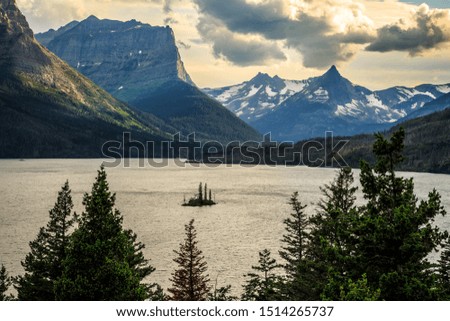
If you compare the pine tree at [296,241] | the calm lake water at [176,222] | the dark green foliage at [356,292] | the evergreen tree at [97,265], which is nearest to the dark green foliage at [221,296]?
the pine tree at [296,241]

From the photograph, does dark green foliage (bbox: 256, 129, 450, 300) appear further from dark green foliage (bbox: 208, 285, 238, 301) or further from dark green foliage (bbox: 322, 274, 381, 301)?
dark green foliage (bbox: 208, 285, 238, 301)

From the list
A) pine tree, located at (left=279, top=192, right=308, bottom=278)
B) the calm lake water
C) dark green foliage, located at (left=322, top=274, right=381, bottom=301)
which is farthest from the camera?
the calm lake water

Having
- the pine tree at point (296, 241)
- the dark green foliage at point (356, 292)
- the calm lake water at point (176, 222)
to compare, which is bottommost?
the calm lake water at point (176, 222)

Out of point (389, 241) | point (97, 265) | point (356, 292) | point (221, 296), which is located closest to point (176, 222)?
point (221, 296)

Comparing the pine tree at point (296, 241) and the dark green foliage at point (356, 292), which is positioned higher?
the dark green foliage at point (356, 292)

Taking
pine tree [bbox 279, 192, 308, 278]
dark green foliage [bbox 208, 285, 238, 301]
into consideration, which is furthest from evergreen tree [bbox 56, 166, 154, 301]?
pine tree [bbox 279, 192, 308, 278]

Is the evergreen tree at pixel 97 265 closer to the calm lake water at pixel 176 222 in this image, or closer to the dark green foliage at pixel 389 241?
the dark green foliage at pixel 389 241

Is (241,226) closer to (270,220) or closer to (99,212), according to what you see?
(270,220)
